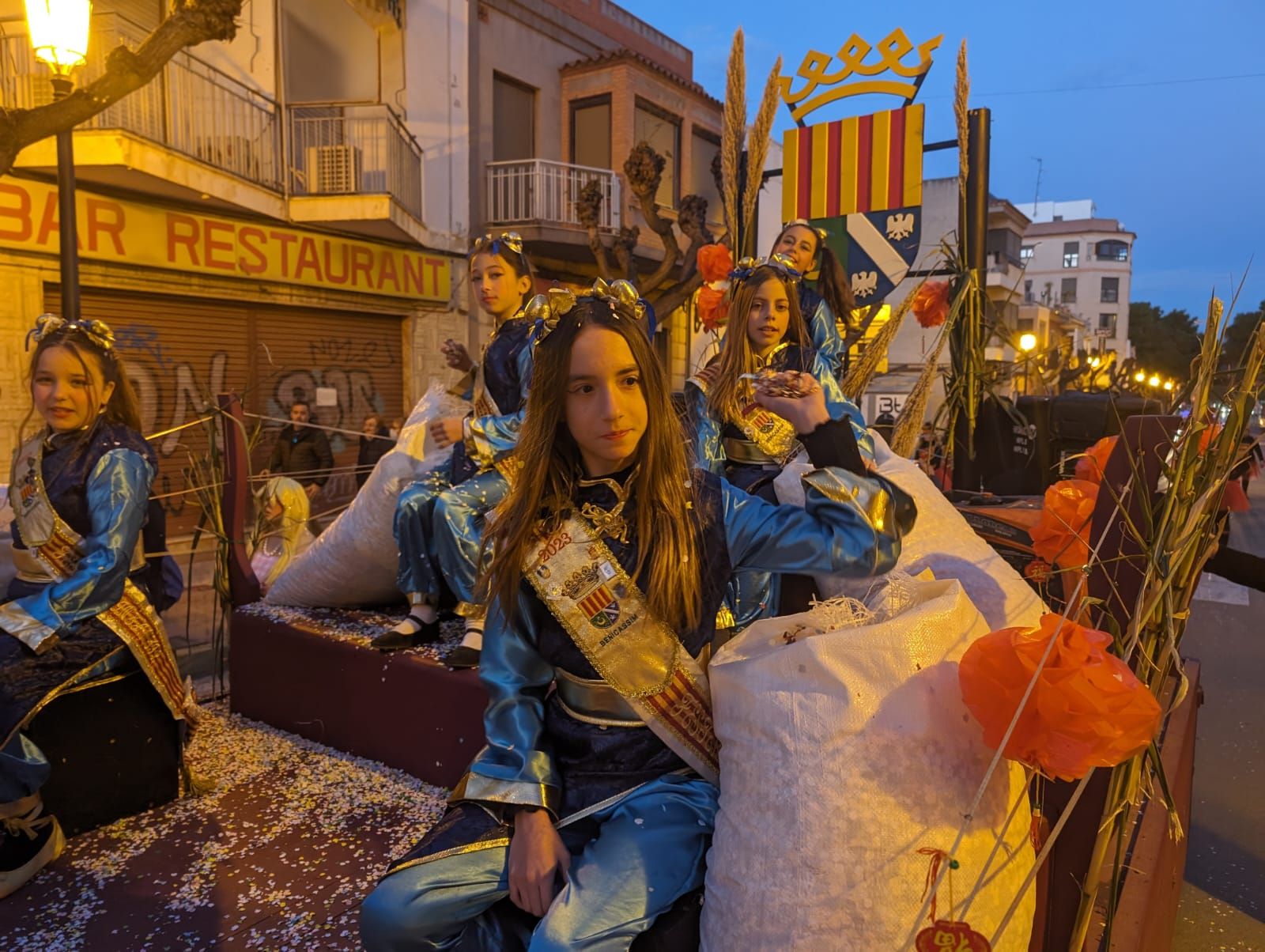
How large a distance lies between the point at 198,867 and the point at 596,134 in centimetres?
1365

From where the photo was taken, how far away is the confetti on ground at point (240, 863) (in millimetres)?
2373

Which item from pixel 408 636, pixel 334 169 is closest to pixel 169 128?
pixel 334 169

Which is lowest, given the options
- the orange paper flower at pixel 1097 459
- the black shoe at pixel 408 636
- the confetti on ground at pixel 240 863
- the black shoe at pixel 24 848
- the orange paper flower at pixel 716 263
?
the confetti on ground at pixel 240 863

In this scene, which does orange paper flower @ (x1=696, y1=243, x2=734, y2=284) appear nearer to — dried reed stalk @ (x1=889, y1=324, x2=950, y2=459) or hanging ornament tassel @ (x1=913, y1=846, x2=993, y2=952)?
dried reed stalk @ (x1=889, y1=324, x2=950, y2=459)

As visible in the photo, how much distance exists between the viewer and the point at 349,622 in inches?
151

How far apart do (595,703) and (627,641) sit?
0.51 feet

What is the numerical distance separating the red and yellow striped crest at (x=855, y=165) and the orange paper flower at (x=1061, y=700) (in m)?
4.45

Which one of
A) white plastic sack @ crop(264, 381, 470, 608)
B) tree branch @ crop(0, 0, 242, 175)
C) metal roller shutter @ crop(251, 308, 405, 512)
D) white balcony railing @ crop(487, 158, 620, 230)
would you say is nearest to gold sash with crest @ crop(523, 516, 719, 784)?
white plastic sack @ crop(264, 381, 470, 608)

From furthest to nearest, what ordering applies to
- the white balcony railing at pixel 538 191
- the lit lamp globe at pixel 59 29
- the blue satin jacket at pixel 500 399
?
1. the white balcony railing at pixel 538 191
2. the lit lamp globe at pixel 59 29
3. the blue satin jacket at pixel 500 399

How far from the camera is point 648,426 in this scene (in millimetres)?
1804

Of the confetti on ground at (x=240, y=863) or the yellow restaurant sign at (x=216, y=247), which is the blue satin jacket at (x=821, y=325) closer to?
the confetti on ground at (x=240, y=863)

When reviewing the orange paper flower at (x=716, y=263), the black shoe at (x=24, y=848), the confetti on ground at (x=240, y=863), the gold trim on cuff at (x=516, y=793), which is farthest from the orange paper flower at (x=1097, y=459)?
the black shoe at (x=24, y=848)

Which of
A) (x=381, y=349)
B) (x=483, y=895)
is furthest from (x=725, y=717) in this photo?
(x=381, y=349)

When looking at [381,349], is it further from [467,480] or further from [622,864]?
[622,864]
